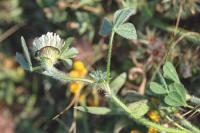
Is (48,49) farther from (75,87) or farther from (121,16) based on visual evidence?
(75,87)

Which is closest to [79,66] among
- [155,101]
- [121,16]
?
[155,101]

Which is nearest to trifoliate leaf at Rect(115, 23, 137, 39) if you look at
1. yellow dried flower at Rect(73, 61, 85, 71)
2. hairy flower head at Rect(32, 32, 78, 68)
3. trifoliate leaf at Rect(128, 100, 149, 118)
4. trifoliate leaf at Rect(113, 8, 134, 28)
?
trifoliate leaf at Rect(113, 8, 134, 28)

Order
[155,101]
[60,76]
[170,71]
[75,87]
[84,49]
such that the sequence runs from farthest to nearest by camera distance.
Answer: [84,49] < [75,87] < [155,101] < [170,71] < [60,76]

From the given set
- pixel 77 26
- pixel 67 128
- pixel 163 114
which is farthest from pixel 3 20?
pixel 163 114

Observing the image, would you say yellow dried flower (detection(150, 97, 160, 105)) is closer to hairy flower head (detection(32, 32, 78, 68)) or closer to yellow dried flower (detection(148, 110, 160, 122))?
yellow dried flower (detection(148, 110, 160, 122))

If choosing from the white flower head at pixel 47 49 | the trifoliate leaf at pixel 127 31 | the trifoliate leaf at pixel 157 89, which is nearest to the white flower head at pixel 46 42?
the white flower head at pixel 47 49

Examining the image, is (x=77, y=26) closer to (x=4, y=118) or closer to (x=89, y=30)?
(x=89, y=30)
